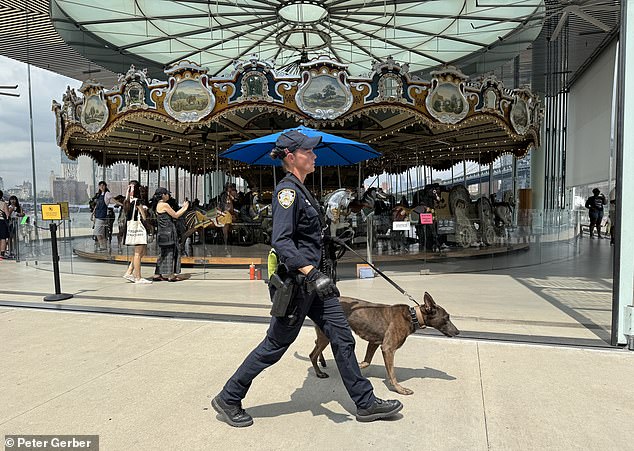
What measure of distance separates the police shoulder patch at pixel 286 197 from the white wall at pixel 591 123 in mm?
21087

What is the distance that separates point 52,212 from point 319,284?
696cm

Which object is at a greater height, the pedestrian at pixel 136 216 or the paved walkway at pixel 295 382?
the pedestrian at pixel 136 216

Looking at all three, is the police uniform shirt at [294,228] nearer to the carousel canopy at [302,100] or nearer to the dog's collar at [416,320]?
the dog's collar at [416,320]

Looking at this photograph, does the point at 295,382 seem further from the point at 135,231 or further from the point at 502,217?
the point at 502,217

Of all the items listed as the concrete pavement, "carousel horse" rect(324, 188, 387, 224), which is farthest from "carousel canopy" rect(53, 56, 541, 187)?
the concrete pavement

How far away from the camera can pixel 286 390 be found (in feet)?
11.8

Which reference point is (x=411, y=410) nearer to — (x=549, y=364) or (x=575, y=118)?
(x=549, y=364)

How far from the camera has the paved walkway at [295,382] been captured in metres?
2.87

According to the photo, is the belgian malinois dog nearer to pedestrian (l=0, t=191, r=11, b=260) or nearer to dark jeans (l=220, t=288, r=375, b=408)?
dark jeans (l=220, t=288, r=375, b=408)

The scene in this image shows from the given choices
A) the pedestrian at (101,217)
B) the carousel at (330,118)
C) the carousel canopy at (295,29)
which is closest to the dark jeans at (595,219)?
the carousel at (330,118)

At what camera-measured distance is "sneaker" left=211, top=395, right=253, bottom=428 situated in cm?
297

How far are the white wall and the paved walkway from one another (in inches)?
691

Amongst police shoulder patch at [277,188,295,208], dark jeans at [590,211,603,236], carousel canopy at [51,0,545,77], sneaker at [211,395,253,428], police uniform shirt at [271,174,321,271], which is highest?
carousel canopy at [51,0,545,77]

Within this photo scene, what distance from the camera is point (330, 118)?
1037cm
